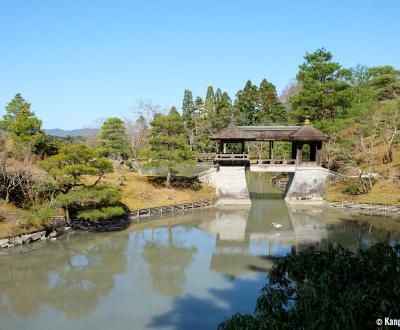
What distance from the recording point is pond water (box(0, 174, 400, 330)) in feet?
42.8

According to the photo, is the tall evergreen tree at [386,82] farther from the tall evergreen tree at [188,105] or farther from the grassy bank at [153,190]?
the tall evergreen tree at [188,105]

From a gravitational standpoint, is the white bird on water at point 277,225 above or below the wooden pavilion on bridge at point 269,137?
below

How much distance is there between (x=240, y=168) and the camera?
108 ft

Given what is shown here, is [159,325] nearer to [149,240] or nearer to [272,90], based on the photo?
[149,240]

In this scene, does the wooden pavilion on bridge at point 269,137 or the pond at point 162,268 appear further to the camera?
the wooden pavilion on bridge at point 269,137

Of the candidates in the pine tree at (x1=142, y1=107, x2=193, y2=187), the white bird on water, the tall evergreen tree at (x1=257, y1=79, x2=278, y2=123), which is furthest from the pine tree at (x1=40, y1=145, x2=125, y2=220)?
the tall evergreen tree at (x1=257, y1=79, x2=278, y2=123)

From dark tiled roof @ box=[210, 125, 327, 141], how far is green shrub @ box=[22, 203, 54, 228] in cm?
1506

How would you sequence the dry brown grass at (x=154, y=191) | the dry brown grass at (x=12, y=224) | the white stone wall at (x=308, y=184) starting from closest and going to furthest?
the dry brown grass at (x=12, y=224) < the dry brown grass at (x=154, y=191) < the white stone wall at (x=308, y=184)

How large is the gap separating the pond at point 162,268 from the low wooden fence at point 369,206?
88.6 inches

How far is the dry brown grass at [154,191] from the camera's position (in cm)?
3114

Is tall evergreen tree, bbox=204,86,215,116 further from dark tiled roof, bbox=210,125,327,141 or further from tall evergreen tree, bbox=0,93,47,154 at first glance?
tall evergreen tree, bbox=0,93,47,154

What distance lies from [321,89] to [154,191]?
66.4ft

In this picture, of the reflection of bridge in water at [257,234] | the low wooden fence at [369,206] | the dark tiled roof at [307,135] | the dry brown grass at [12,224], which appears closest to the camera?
the reflection of bridge in water at [257,234]

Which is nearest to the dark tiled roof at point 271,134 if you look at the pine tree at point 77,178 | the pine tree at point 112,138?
the pine tree at point 112,138
